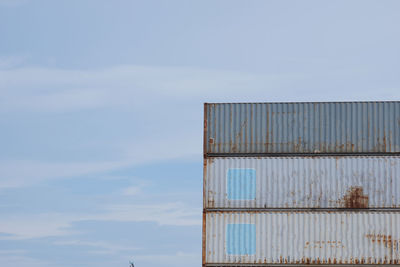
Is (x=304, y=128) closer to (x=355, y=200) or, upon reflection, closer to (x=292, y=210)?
(x=292, y=210)

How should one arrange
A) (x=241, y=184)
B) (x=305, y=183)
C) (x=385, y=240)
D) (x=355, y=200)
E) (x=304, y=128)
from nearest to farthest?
(x=385, y=240) < (x=355, y=200) < (x=305, y=183) < (x=241, y=184) < (x=304, y=128)

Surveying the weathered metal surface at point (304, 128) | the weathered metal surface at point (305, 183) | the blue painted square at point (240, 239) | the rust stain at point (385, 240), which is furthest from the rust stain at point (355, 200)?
the blue painted square at point (240, 239)

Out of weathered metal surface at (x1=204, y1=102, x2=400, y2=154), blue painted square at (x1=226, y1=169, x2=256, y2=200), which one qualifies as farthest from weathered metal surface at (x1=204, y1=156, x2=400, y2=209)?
weathered metal surface at (x1=204, y1=102, x2=400, y2=154)

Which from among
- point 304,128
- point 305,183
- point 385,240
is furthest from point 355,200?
point 304,128

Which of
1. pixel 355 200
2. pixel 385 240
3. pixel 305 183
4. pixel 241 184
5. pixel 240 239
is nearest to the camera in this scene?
pixel 385 240

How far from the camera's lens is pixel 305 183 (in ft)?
121

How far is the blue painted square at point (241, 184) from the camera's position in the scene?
3697 centimetres

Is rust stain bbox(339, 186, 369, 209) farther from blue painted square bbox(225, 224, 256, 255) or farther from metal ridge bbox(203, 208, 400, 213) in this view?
blue painted square bbox(225, 224, 256, 255)

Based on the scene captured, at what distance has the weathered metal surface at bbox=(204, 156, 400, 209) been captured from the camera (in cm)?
3672

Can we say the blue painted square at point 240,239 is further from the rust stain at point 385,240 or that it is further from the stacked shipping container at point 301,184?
the rust stain at point 385,240

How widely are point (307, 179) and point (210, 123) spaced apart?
19.5 ft

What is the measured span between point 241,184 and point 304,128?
451cm

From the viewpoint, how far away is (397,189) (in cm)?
3681

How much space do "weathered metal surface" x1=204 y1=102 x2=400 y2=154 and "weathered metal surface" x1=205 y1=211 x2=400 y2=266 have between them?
3.52 meters
